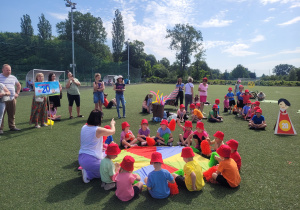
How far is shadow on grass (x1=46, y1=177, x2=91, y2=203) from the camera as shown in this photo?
3412 millimetres

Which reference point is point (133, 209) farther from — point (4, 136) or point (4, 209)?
point (4, 136)

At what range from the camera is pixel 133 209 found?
3.12 metres

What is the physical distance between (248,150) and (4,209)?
571 centimetres

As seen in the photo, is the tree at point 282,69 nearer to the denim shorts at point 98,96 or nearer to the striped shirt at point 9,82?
the denim shorts at point 98,96

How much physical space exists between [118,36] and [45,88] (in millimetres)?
64782

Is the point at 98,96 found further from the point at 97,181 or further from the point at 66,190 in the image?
the point at 66,190

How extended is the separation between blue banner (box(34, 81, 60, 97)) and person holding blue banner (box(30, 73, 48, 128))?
25 cm

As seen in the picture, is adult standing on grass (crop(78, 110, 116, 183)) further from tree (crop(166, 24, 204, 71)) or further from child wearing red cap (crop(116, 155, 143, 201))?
tree (crop(166, 24, 204, 71))

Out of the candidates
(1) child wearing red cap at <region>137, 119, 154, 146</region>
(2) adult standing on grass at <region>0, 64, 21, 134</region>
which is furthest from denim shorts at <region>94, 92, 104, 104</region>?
(1) child wearing red cap at <region>137, 119, 154, 146</region>

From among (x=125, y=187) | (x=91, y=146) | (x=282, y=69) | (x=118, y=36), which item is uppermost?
(x=118, y=36)

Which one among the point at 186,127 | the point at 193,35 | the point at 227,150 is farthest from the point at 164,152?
the point at 193,35

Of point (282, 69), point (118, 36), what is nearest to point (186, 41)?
point (118, 36)

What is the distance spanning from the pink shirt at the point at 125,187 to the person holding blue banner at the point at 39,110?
5.94 m

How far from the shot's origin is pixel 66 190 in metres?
3.66
